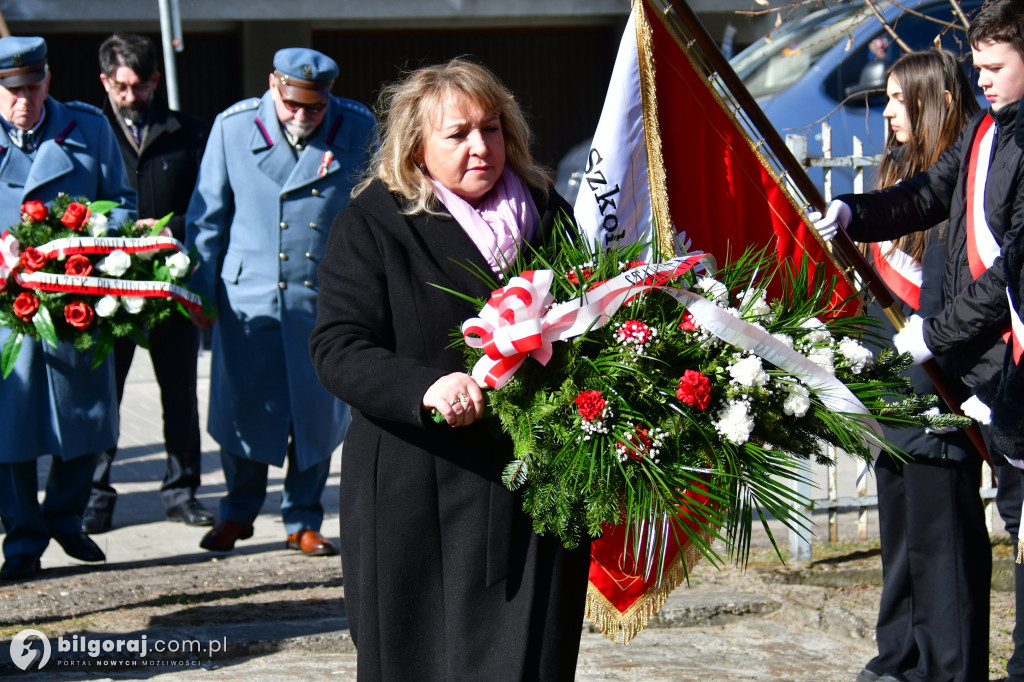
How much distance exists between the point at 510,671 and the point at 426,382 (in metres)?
0.71

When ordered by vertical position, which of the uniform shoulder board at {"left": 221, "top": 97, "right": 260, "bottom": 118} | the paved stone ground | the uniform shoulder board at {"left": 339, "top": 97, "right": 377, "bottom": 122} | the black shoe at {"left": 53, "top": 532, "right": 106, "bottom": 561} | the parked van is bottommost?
the paved stone ground

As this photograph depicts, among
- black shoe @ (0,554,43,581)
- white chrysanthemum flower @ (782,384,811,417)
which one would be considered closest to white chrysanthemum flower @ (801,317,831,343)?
white chrysanthemum flower @ (782,384,811,417)

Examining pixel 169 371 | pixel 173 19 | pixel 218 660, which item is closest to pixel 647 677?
Result: pixel 218 660

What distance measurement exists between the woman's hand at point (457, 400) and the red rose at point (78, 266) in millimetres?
2525

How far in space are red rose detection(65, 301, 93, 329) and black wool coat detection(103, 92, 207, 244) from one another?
5.72 feet

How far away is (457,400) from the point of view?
8.79 ft

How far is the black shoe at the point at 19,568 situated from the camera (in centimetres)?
532

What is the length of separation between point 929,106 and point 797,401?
76.0 inches

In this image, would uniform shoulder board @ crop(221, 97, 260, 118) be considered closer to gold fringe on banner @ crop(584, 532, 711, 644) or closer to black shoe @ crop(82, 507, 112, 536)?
black shoe @ crop(82, 507, 112, 536)

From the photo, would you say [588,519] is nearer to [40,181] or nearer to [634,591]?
[634,591]

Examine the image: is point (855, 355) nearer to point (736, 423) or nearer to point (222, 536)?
point (736, 423)

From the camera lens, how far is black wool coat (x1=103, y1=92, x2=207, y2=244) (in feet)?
21.3

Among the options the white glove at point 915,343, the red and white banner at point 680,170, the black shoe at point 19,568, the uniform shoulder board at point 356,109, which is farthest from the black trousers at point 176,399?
the white glove at point 915,343

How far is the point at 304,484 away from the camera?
19.3 ft
